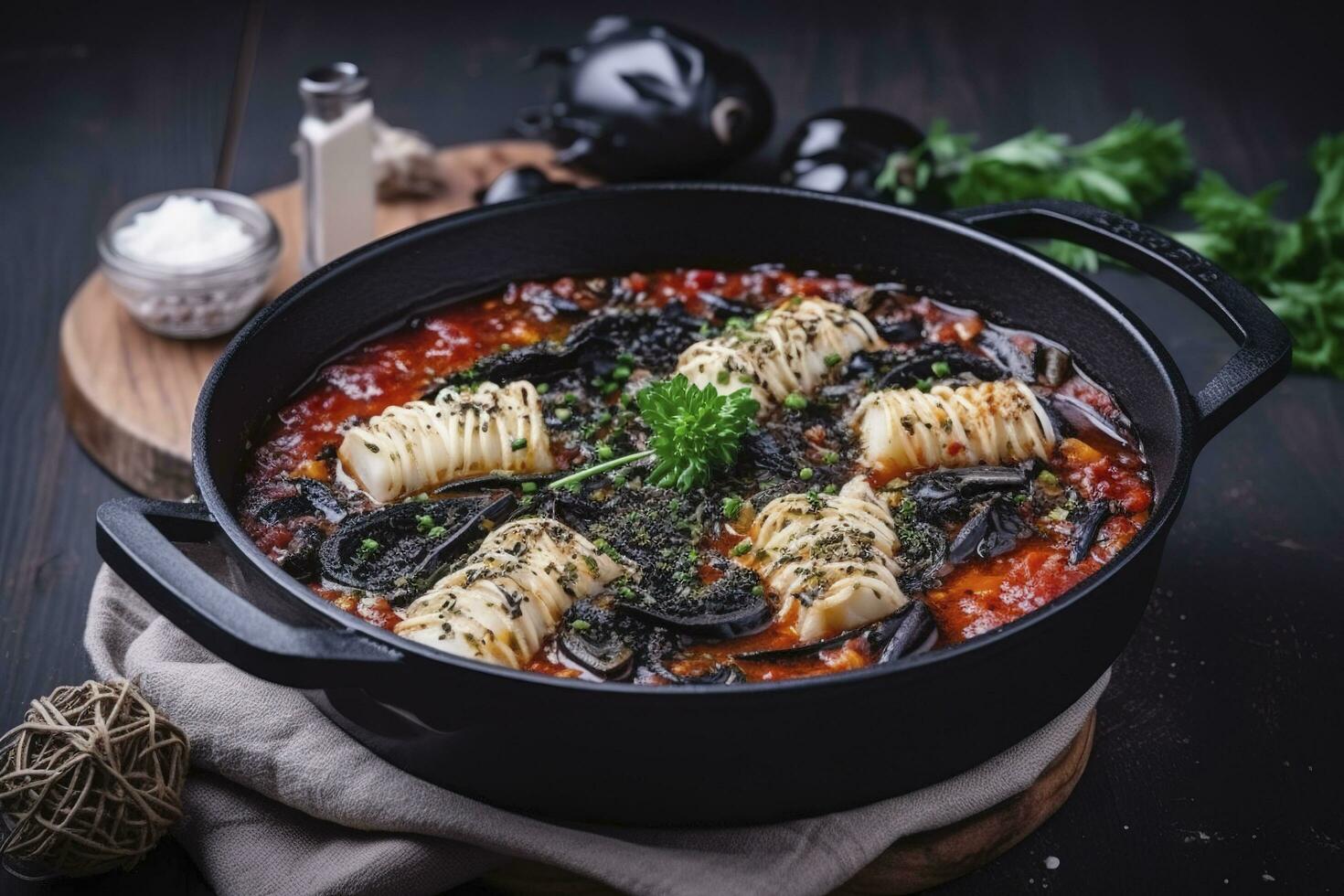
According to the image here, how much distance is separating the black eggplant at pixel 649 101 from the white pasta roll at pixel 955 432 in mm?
2911

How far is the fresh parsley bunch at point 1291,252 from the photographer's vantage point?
6.76 metres

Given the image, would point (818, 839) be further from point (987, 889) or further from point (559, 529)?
point (559, 529)

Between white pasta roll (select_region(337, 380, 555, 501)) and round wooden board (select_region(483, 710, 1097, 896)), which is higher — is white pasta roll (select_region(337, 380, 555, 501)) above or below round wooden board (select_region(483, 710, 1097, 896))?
above

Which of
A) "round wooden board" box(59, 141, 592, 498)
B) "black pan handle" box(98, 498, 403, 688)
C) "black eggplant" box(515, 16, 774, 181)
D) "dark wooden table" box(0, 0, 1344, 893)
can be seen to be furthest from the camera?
"black eggplant" box(515, 16, 774, 181)

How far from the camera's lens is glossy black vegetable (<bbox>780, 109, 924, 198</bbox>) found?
294 inches

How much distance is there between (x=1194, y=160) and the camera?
326 inches

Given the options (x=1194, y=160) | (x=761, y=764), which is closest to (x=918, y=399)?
(x=761, y=764)

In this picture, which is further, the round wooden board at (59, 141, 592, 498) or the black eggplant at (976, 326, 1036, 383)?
the round wooden board at (59, 141, 592, 498)

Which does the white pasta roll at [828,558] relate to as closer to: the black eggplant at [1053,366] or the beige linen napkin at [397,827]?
the beige linen napkin at [397,827]

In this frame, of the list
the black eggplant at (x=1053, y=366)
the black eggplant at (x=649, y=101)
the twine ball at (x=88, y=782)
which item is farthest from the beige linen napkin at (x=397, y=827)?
the black eggplant at (x=649, y=101)

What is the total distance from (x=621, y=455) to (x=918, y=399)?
3.20 feet

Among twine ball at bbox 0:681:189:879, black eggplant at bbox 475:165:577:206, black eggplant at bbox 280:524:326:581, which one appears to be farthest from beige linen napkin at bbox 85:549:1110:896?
black eggplant at bbox 475:165:577:206

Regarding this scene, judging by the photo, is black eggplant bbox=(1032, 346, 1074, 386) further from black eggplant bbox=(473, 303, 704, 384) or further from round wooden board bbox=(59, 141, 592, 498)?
round wooden board bbox=(59, 141, 592, 498)

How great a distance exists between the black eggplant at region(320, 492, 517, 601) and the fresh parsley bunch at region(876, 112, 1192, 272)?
3372 mm
